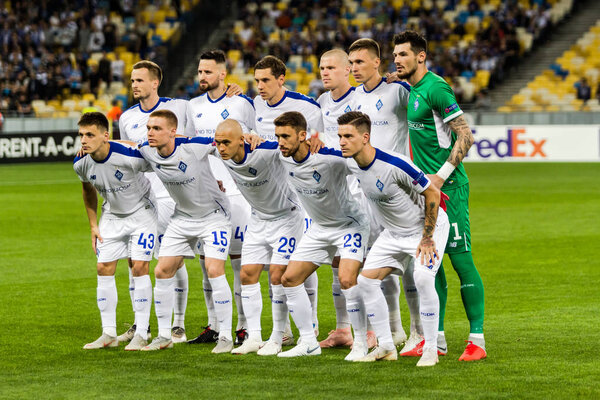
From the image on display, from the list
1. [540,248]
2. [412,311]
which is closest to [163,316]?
[412,311]

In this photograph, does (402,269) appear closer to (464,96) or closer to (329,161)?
(329,161)

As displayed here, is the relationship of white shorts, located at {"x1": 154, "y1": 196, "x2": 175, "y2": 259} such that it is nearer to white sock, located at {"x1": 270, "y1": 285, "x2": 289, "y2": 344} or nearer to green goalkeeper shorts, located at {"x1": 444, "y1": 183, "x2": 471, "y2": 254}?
white sock, located at {"x1": 270, "y1": 285, "x2": 289, "y2": 344}

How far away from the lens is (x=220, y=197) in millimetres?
8461

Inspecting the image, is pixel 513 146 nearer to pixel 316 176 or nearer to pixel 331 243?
pixel 331 243

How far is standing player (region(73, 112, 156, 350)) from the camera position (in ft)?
27.3

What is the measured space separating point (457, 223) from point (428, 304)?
669 millimetres

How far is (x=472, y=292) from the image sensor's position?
7492mm

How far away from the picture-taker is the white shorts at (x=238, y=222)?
349 inches

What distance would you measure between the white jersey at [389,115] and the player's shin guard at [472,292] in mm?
1203

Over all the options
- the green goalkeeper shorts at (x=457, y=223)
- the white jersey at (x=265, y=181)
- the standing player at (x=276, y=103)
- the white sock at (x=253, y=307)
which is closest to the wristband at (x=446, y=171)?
the green goalkeeper shorts at (x=457, y=223)

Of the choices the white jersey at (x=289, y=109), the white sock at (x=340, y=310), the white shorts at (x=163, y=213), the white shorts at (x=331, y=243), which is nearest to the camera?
the white shorts at (x=331, y=243)

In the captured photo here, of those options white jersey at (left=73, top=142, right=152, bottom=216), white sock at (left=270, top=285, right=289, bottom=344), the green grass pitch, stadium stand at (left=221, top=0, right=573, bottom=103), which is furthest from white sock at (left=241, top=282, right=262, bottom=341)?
stadium stand at (left=221, top=0, right=573, bottom=103)

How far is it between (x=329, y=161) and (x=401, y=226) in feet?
2.44

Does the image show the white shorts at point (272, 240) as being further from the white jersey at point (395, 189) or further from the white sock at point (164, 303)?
the white jersey at point (395, 189)
